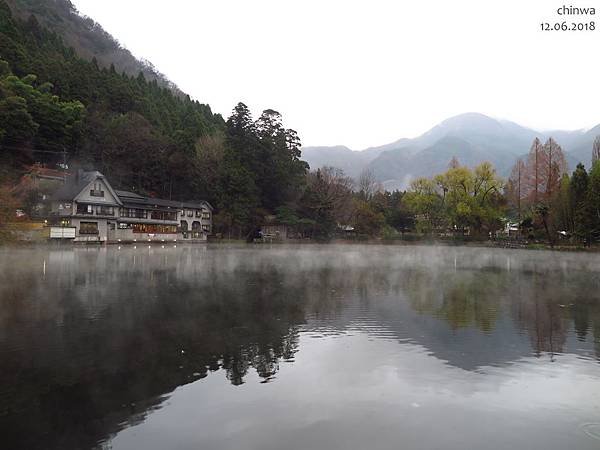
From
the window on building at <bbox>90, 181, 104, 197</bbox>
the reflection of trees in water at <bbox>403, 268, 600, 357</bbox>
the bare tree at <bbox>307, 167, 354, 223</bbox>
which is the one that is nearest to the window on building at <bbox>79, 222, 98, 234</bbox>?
the window on building at <bbox>90, 181, 104, 197</bbox>

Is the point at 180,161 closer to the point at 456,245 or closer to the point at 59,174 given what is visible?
the point at 59,174

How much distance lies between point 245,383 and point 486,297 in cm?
1188

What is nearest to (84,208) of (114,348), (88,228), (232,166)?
(88,228)

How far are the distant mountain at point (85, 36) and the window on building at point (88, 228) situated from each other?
7979cm

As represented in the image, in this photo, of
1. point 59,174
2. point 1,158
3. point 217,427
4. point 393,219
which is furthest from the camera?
point 393,219

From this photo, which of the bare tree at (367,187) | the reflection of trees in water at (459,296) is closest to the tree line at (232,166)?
the bare tree at (367,187)

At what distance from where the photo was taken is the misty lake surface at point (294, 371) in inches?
214

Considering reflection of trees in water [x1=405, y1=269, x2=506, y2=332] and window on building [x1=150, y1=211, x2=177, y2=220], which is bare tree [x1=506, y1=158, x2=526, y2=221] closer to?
reflection of trees in water [x1=405, y1=269, x2=506, y2=332]

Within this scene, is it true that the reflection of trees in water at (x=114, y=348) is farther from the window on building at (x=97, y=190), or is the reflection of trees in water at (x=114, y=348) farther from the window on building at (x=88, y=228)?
the window on building at (x=97, y=190)

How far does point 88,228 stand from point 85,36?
11012cm

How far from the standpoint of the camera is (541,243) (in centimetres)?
5472

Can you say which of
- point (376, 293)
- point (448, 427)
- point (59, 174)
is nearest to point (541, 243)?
point (376, 293)

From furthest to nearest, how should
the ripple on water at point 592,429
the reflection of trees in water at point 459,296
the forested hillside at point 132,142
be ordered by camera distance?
the forested hillside at point 132,142 < the reflection of trees in water at point 459,296 < the ripple on water at point 592,429

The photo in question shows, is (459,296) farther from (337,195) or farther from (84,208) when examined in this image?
(337,195)
